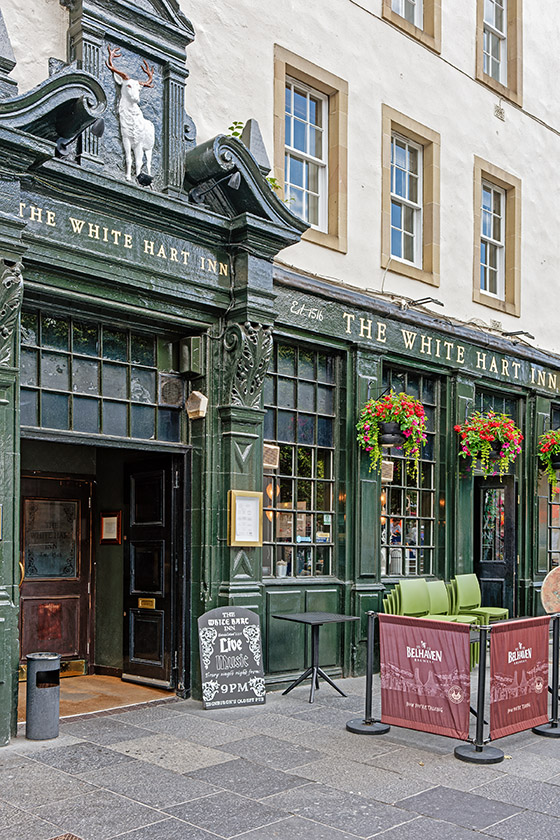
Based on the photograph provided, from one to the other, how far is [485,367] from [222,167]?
568cm

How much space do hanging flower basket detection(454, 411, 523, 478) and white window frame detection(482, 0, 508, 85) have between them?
5573 mm

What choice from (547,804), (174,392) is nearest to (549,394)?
(174,392)

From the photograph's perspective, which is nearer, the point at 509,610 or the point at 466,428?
the point at 466,428

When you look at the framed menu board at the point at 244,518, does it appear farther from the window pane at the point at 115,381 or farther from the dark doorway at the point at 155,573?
the window pane at the point at 115,381

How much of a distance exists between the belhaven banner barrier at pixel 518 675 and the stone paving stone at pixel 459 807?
1.16 metres

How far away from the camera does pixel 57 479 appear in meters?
11.0

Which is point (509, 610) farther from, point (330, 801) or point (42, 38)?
point (42, 38)

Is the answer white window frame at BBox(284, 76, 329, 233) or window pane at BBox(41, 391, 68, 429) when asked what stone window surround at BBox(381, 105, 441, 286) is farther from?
window pane at BBox(41, 391, 68, 429)

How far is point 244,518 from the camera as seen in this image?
9.27 metres

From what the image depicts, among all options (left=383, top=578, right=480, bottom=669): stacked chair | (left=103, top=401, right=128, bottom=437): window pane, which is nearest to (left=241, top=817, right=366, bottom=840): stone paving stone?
(left=103, top=401, right=128, bottom=437): window pane

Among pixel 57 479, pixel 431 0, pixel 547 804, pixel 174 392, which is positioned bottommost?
pixel 547 804

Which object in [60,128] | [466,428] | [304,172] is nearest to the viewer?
[60,128]

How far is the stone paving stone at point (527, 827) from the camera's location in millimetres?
5488

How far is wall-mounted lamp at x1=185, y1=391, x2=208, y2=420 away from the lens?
364 inches
